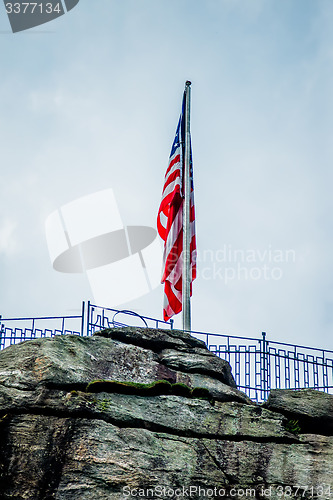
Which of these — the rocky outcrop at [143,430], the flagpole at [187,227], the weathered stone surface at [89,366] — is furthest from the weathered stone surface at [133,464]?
the flagpole at [187,227]

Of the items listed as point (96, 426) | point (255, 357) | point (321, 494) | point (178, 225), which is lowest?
point (321, 494)

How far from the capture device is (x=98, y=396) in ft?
39.3

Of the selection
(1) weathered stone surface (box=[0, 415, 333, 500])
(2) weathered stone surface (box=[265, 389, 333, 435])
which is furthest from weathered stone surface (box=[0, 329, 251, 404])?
(1) weathered stone surface (box=[0, 415, 333, 500])

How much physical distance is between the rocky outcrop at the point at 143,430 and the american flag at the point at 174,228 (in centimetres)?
191

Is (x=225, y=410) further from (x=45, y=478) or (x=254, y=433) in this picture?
(x=45, y=478)

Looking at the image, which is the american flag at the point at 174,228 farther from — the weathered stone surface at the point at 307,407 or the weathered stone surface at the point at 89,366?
the weathered stone surface at the point at 307,407

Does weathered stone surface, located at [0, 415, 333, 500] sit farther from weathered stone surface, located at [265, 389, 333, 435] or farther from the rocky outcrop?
weathered stone surface, located at [265, 389, 333, 435]

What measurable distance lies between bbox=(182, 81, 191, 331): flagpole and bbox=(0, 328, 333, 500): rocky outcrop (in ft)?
3.96

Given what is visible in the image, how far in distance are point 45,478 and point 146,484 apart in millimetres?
1579

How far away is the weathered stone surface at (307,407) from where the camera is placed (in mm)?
13156

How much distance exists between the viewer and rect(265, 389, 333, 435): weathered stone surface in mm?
13156

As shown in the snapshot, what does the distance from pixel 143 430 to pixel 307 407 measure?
350cm

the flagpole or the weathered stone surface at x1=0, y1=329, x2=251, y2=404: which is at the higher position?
the flagpole

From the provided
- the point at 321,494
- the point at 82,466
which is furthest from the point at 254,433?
the point at 82,466
